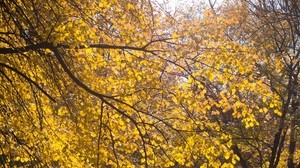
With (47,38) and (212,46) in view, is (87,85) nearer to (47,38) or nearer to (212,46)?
(47,38)

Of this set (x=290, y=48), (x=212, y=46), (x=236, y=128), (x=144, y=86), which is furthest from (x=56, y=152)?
(x=290, y=48)

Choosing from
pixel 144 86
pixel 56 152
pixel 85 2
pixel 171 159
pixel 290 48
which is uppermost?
pixel 290 48

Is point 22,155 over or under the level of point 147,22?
under

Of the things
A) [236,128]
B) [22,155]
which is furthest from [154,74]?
[236,128]

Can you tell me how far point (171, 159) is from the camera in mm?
5496

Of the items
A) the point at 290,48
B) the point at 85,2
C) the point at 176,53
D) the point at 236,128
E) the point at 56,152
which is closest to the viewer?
the point at 85,2

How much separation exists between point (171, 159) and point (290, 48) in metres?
7.53

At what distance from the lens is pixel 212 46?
530cm

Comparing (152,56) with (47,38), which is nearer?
(47,38)

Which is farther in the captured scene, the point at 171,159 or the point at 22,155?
the point at 22,155

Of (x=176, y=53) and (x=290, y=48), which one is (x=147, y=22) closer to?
(x=176, y=53)

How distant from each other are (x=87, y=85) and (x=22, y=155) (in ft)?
5.26

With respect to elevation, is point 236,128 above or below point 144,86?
above

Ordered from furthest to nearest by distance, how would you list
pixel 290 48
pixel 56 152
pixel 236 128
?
1. pixel 290 48
2. pixel 236 128
3. pixel 56 152
